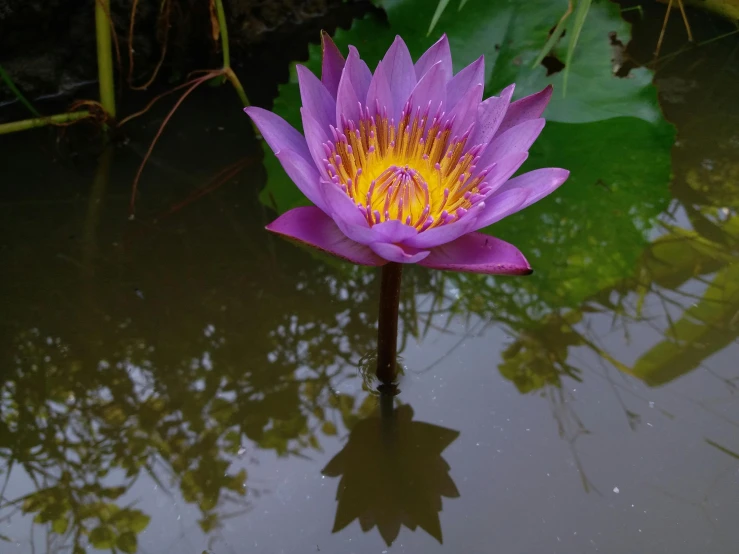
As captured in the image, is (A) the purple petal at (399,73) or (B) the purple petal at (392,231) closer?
(B) the purple petal at (392,231)

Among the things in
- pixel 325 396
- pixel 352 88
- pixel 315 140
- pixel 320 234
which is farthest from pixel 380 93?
pixel 325 396

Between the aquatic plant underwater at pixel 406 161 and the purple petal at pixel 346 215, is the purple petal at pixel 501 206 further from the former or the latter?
the purple petal at pixel 346 215

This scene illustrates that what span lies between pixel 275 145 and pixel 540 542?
0.69 m

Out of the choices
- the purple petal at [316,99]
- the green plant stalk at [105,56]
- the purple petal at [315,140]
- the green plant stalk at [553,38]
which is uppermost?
the green plant stalk at [105,56]

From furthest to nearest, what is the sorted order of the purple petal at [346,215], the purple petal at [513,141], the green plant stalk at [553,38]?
the green plant stalk at [553,38], the purple petal at [513,141], the purple petal at [346,215]

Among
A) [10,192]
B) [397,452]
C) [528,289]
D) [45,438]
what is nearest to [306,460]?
[397,452]

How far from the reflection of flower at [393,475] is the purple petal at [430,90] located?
1.67 feet

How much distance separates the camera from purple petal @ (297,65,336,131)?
0.88 meters

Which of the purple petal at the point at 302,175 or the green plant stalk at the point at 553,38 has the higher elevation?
the green plant stalk at the point at 553,38

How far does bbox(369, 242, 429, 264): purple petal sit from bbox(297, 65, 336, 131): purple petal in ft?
0.76

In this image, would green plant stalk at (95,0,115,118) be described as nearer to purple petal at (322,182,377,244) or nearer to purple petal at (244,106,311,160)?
purple petal at (244,106,311,160)

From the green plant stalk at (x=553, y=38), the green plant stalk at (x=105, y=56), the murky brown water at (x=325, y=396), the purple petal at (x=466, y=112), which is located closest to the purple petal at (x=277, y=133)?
the purple petal at (x=466, y=112)

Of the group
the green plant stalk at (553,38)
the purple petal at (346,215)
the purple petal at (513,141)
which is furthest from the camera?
the green plant stalk at (553,38)

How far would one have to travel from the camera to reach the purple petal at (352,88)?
35.2 inches
